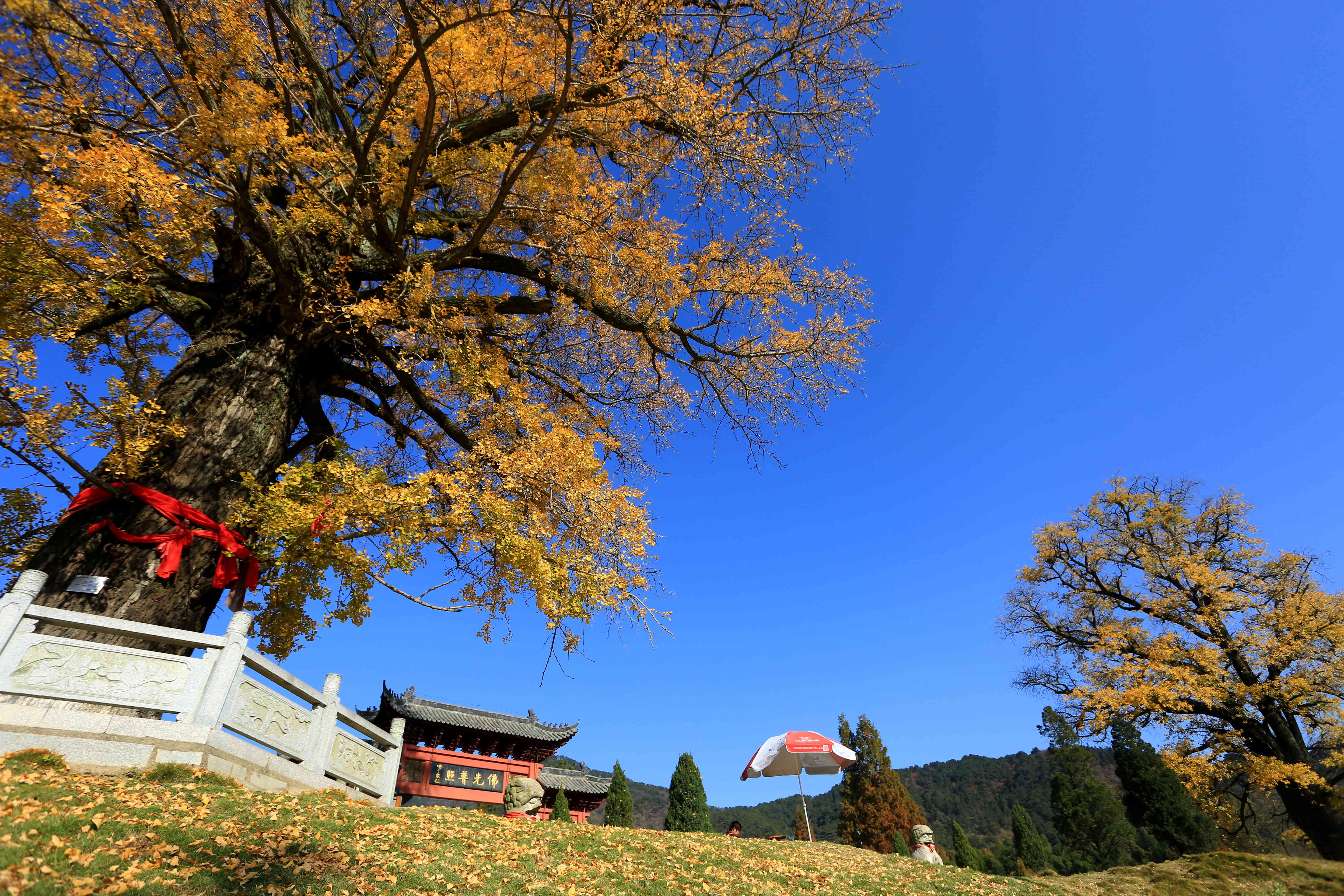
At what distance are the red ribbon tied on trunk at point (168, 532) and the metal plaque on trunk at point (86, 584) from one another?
1.22 feet

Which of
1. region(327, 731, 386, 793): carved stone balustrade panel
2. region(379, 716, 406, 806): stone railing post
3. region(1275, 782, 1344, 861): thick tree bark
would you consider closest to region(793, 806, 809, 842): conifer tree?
region(1275, 782, 1344, 861): thick tree bark

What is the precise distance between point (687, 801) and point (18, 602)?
24.5 m

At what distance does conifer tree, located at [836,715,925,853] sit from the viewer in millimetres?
30797

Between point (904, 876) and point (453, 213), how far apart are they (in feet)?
35.9

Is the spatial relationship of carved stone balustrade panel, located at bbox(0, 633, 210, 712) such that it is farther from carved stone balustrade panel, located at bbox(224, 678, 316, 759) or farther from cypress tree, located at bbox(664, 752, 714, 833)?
cypress tree, located at bbox(664, 752, 714, 833)

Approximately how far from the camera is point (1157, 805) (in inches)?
1081

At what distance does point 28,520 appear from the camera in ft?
24.2

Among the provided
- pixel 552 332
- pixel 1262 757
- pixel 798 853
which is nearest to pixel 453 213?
pixel 552 332

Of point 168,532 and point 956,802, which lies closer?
point 168,532

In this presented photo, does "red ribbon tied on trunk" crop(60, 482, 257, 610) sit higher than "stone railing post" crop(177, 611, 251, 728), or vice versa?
"red ribbon tied on trunk" crop(60, 482, 257, 610)

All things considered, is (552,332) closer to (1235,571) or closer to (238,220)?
(238,220)

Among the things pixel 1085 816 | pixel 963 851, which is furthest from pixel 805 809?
pixel 1085 816

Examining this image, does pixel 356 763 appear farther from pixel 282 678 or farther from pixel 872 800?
pixel 872 800

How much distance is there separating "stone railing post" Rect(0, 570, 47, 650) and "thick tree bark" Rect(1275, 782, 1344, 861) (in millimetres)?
17654
